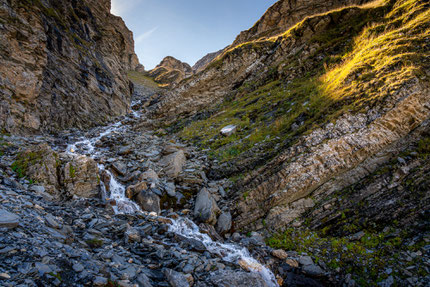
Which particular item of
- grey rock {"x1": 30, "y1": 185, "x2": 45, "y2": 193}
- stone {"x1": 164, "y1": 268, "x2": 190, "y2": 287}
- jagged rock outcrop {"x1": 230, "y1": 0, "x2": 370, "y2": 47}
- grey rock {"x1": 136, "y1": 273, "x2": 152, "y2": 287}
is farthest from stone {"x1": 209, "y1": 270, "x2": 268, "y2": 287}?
jagged rock outcrop {"x1": 230, "y1": 0, "x2": 370, "y2": 47}

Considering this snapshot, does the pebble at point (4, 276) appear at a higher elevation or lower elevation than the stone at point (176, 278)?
higher

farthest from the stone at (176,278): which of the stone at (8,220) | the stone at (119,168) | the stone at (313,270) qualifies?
→ the stone at (119,168)

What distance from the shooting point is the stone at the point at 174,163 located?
39.7 feet

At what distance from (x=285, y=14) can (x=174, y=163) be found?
47.2 metres

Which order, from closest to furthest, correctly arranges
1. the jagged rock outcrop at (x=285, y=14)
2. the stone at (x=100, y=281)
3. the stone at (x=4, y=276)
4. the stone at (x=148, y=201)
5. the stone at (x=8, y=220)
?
the stone at (x=4, y=276) → the stone at (x=100, y=281) → the stone at (x=8, y=220) → the stone at (x=148, y=201) → the jagged rock outcrop at (x=285, y=14)

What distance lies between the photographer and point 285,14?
42.4m

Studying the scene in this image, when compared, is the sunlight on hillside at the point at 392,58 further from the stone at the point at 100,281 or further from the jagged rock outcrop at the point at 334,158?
the stone at the point at 100,281

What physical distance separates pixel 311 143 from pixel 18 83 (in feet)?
76.4

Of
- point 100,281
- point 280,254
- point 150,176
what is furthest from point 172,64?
point 100,281

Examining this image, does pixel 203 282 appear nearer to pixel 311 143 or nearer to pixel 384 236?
pixel 384 236

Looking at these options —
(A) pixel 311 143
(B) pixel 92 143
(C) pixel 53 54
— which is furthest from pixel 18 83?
(A) pixel 311 143

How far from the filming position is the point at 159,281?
16.3ft

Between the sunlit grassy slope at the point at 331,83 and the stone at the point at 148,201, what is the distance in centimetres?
530

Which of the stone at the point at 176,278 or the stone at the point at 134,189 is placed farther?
the stone at the point at 134,189
